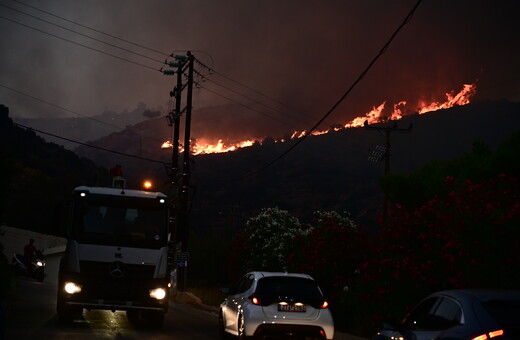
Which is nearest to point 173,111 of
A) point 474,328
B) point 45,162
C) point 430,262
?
point 430,262

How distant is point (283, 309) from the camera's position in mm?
15219

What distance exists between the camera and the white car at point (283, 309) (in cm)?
1513

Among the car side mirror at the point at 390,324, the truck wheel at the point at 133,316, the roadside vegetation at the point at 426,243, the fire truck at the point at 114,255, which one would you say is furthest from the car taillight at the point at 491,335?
the truck wheel at the point at 133,316

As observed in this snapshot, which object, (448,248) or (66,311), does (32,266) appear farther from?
(448,248)

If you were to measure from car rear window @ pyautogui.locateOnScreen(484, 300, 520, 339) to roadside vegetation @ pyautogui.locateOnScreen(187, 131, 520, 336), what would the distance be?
22.6 ft

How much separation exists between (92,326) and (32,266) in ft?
76.7

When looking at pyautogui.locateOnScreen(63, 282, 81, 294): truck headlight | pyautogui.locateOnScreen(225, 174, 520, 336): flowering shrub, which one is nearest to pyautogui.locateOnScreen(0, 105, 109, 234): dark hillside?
pyautogui.locateOnScreen(225, 174, 520, 336): flowering shrub

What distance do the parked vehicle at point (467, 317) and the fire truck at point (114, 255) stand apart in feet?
34.3

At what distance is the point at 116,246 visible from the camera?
18.6m

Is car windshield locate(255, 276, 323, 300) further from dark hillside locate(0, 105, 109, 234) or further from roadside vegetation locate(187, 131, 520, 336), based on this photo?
dark hillside locate(0, 105, 109, 234)

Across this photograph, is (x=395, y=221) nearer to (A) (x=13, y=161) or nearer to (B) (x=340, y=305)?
(B) (x=340, y=305)

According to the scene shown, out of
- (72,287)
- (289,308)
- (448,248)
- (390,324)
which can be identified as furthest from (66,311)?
(390,324)

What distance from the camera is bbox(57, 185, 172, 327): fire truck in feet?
60.6

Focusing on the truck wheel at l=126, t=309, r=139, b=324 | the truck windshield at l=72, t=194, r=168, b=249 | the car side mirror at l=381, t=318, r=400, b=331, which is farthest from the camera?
the truck wheel at l=126, t=309, r=139, b=324
